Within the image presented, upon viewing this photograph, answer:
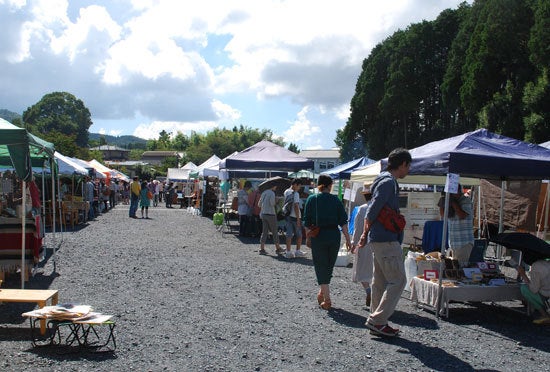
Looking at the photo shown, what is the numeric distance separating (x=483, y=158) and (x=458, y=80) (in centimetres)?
3393

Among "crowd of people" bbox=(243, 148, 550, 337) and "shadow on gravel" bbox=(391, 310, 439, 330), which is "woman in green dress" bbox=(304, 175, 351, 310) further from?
"shadow on gravel" bbox=(391, 310, 439, 330)

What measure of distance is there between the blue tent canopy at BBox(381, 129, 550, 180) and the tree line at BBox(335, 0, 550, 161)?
69.0ft

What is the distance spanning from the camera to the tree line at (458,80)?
2769 cm

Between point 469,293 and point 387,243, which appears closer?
point 387,243

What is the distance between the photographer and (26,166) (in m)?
7.55

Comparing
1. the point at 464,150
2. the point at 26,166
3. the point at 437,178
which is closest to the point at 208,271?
the point at 26,166

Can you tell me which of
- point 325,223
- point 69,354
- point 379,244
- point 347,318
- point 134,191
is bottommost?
point 347,318

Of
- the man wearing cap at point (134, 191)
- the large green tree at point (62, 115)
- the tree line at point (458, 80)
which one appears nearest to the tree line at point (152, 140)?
the large green tree at point (62, 115)

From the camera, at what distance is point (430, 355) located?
5418 mm

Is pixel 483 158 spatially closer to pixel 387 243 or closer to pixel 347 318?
pixel 387 243

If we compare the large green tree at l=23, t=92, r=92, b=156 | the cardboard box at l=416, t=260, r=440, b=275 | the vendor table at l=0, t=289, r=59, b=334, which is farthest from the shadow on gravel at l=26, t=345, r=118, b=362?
the large green tree at l=23, t=92, r=92, b=156

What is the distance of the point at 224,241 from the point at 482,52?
2346cm

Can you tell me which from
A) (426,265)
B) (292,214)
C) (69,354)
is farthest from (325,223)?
(292,214)

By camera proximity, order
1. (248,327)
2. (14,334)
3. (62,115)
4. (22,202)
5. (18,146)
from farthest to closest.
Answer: (62,115), (22,202), (18,146), (248,327), (14,334)
